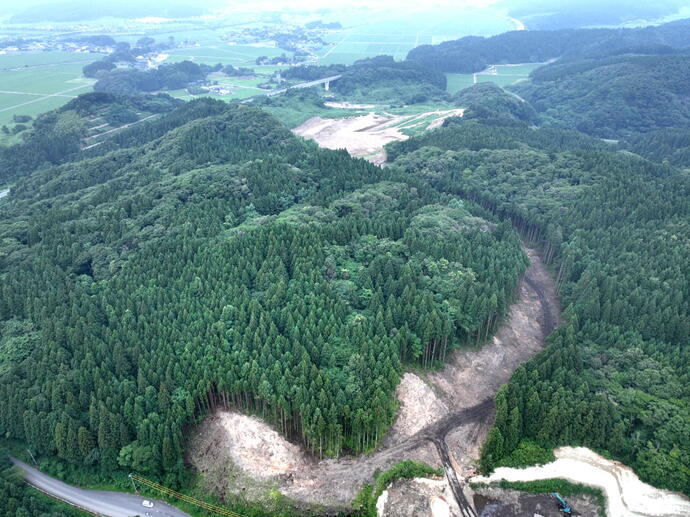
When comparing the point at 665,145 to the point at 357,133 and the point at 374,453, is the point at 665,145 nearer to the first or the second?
the point at 357,133

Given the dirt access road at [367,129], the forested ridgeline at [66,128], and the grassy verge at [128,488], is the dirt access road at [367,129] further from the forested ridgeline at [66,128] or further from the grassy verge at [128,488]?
the grassy verge at [128,488]

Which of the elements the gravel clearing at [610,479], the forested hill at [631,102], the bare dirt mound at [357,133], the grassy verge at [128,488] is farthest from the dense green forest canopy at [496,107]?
the grassy verge at [128,488]

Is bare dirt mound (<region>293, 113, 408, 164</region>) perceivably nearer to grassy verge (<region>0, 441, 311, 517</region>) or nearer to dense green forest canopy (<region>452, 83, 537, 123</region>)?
dense green forest canopy (<region>452, 83, 537, 123</region>)

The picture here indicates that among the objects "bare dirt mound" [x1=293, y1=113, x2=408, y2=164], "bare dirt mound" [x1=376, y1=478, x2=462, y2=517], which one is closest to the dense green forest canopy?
"bare dirt mound" [x1=293, y1=113, x2=408, y2=164]

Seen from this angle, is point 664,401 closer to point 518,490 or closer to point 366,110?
point 518,490

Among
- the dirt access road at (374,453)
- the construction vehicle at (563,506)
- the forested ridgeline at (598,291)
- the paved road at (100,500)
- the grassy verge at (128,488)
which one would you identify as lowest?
the paved road at (100,500)

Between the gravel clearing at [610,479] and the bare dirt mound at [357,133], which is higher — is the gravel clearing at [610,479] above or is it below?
below

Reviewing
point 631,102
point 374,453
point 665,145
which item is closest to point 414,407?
point 374,453
